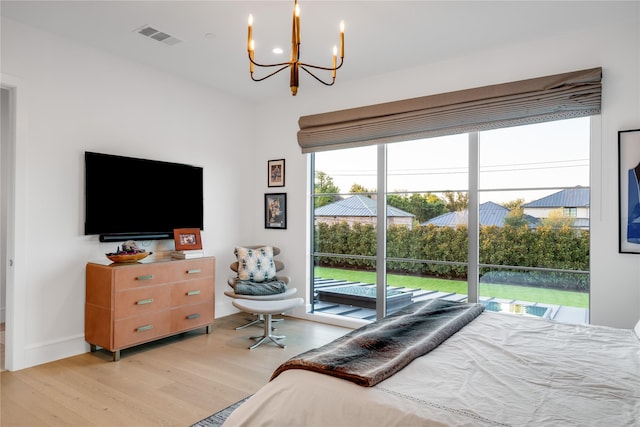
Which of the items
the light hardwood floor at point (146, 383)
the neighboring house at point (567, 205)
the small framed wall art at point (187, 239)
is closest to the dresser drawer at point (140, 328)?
the light hardwood floor at point (146, 383)

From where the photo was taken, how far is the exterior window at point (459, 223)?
3629 millimetres

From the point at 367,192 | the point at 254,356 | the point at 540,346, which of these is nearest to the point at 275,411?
the point at 540,346

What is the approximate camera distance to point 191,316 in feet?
13.7

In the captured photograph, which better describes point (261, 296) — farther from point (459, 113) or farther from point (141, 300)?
point (459, 113)

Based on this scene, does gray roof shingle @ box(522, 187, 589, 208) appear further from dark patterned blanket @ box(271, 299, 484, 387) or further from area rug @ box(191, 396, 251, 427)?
area rug @ box(191, 396, 251, 427)

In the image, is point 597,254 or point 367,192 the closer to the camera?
point 597,254

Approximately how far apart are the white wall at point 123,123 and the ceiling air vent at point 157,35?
685 millimetres

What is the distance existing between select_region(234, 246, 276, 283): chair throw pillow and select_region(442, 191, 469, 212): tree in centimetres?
215

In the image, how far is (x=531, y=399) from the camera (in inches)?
58.0

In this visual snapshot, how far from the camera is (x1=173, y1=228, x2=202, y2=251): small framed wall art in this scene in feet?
14.2

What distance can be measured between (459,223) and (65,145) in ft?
A: 12.6

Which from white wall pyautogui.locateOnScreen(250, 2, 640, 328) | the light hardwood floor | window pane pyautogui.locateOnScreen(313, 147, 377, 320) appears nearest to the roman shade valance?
white wall pyautogui.locateOnScreen(250, 2, 640, 328)

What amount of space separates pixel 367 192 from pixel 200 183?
199 centimetres

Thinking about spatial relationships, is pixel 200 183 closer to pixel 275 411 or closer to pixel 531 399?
pixel 275 411
